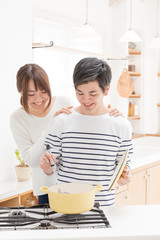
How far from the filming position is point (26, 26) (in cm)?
265

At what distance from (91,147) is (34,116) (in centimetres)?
57

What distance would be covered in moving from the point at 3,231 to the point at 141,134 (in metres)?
3.79

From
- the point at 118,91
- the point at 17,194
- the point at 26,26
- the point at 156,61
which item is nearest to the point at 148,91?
the point at 156,61

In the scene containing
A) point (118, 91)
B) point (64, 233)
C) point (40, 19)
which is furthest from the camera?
point (118, 91)

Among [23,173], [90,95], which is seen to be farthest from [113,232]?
[23,173]

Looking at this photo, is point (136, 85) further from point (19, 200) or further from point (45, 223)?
point (45, 223)

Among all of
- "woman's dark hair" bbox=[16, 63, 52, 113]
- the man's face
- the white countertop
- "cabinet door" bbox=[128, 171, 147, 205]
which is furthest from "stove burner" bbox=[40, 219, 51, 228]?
"cabinet door" bbox=[128, 171, 147, 205]

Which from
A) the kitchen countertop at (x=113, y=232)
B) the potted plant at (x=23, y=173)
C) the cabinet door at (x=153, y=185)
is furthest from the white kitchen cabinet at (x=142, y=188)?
the kitchen countertop at (x=113, y=232)

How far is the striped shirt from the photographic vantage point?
4.97 feet

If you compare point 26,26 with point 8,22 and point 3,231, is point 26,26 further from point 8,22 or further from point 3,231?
point 3,231

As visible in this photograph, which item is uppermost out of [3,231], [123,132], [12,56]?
[12,56]

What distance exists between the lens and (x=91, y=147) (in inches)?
60.1

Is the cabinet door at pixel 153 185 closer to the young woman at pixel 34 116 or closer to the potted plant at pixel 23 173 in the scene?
the potted plant at pixel 23 173

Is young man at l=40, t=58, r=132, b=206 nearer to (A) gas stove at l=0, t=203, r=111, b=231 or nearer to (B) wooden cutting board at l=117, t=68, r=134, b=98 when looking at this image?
(A) gas stove at l=0, t=203, r=111, b=231
